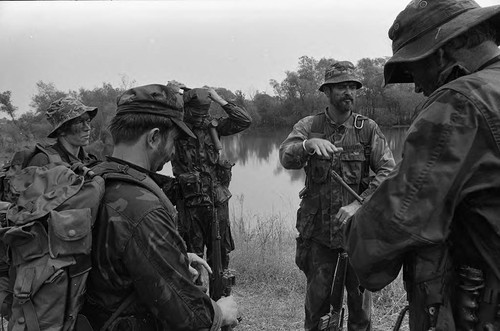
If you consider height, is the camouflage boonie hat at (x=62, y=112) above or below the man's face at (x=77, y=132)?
above

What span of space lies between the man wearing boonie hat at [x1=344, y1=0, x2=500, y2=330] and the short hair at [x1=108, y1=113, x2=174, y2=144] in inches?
34.9

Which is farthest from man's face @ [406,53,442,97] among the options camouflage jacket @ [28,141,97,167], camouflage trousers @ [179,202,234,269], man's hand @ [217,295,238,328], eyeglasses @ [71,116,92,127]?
eyeglasses @ [71,116,92,127]

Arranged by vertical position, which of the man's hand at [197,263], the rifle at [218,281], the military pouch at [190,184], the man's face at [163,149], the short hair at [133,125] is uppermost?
the short hair at [133,125]

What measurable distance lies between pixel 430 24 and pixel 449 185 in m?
0.60

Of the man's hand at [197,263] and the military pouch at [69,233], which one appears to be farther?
the man's hand at [197,263]

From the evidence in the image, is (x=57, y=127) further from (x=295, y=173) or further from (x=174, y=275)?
(x=295, y=173)

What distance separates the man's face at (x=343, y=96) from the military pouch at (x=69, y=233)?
2506 mm

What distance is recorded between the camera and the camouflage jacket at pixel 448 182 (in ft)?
4.26

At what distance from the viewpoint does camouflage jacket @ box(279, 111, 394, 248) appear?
332 cm

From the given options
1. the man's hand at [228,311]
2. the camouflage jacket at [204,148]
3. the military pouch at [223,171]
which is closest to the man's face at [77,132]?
the camouflage jacket at [204,148]

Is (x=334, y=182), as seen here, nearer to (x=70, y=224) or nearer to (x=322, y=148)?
(x=322, y=148)

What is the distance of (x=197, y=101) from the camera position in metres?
4.54

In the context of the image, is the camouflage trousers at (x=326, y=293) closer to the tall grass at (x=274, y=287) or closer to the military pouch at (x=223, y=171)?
the tall grass at (x=274, y=287)

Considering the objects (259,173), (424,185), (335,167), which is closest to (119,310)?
(424,185)
